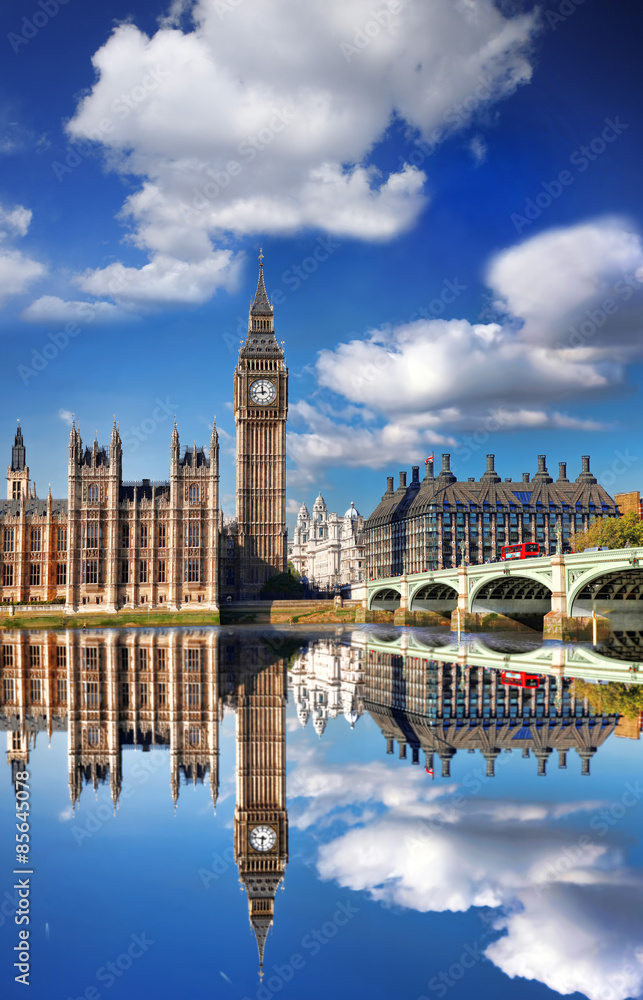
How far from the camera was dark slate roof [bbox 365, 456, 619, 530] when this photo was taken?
529 ft

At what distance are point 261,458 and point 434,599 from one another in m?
43.6

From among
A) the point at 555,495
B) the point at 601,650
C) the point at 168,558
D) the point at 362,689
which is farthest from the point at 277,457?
the point at 362,689

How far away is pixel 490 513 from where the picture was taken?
16088cm

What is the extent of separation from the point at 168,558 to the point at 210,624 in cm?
1256

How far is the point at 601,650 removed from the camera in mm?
55344

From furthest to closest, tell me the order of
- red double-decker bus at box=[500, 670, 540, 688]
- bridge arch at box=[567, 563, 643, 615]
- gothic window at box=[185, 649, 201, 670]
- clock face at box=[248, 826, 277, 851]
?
bridge arch at box=[567, 563, 643, 615]
gothic window at box=[185, 649, 201, 670]
red double-decker bus at box=[500, 670, 540, 688]
clock face at box=[248, 826, 277, 851]

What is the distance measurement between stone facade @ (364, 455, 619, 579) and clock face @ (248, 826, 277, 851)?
14192 centimetres

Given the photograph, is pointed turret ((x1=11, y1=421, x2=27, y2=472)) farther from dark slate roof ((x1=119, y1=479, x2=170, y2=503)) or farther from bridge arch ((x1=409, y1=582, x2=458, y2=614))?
bridge arch ((x1=409, y1=582, x2=458, y2=614))

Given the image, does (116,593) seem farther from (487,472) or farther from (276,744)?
(276,744)

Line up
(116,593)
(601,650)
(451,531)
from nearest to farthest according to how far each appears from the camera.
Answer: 1. (601,650)
2. (116,593)
3. (451,531)

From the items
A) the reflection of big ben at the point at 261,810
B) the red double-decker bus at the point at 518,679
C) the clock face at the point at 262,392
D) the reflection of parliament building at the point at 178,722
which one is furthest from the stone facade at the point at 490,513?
the reflection of big ben at the point at 261,810

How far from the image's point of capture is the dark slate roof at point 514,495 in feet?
529

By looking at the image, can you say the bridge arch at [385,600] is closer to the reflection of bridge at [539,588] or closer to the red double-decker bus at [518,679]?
the reflection of bridge at [539,588]

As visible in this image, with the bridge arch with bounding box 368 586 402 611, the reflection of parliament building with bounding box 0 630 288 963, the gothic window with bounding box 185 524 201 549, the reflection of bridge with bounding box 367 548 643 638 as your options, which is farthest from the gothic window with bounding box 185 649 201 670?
the bridge arch with bounding box 368 586 402 611
